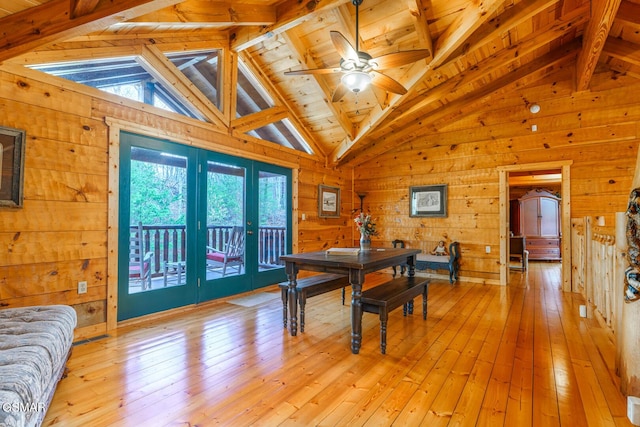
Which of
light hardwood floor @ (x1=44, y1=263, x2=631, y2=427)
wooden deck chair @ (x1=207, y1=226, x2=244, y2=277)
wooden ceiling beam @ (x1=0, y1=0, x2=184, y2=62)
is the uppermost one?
wooden ceiling beam @ (x1=0, y1=0, x2=184, y2=62)

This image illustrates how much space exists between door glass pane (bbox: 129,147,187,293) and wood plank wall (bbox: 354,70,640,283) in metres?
4.25

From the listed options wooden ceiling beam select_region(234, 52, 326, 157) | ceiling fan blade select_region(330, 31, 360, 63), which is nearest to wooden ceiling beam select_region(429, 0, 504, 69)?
ceiling fan blade select_region(330, 31, 360, 63)

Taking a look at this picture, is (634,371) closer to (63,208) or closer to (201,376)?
(201,376)

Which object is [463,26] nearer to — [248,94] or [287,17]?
[287,17]

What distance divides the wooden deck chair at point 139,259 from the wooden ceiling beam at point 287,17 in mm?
2498

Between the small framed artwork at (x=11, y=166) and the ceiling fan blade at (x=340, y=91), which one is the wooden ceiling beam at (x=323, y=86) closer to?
the ceiling fan blade at (x=340, y=91)

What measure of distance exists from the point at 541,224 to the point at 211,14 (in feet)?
30.8

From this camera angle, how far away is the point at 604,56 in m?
4.55

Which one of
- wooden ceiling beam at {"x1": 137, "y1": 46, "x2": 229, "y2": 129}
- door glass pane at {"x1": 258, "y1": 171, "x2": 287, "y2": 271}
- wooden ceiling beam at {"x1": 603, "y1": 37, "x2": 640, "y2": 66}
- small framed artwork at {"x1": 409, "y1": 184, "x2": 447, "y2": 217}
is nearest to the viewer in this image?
wooden ceiling beam at {"x1": 137, "y1": 46, "x2": 229, "y2": 129}

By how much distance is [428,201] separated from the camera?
20.1 feet

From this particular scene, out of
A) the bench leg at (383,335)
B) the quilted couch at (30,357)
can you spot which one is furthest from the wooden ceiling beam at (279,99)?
the bench leg at (383,335)

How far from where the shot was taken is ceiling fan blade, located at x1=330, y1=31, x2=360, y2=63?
2541 millimetres

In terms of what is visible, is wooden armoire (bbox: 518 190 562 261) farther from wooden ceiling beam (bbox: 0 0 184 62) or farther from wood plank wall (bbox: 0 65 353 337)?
wooden ceiling beam (bbox: 0 0 184 62)

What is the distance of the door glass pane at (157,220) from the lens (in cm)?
334
